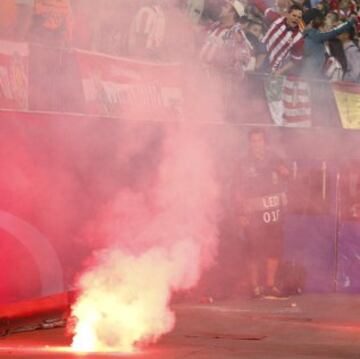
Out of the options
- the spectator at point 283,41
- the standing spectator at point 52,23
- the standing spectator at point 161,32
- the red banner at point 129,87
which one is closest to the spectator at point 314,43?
the spectator at point 283,41

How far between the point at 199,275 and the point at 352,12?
425cm

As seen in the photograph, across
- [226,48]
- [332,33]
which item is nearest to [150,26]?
[226,48]

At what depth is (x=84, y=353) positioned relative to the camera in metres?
8.31

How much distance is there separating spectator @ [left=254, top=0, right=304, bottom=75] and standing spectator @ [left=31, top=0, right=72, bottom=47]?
3.18 metres

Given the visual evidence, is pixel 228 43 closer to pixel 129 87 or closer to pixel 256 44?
pixel 256 44

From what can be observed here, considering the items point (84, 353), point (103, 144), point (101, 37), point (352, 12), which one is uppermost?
point (352, 12)

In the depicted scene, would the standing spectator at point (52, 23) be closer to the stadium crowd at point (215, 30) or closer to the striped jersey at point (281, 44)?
the stadium crowd at point (215, 30)

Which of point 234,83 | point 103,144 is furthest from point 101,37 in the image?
point 234,83

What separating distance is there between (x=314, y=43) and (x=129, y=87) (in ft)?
11.8

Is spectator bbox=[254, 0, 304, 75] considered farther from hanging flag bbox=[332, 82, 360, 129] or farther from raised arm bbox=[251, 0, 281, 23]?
hanging flag bbox=[332, 82, 360, 129]

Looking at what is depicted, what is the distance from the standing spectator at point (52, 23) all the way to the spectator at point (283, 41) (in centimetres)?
318

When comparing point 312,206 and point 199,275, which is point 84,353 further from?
point 312,206

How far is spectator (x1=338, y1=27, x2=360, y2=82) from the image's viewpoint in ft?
47.4

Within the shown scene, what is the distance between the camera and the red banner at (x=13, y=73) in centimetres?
992
